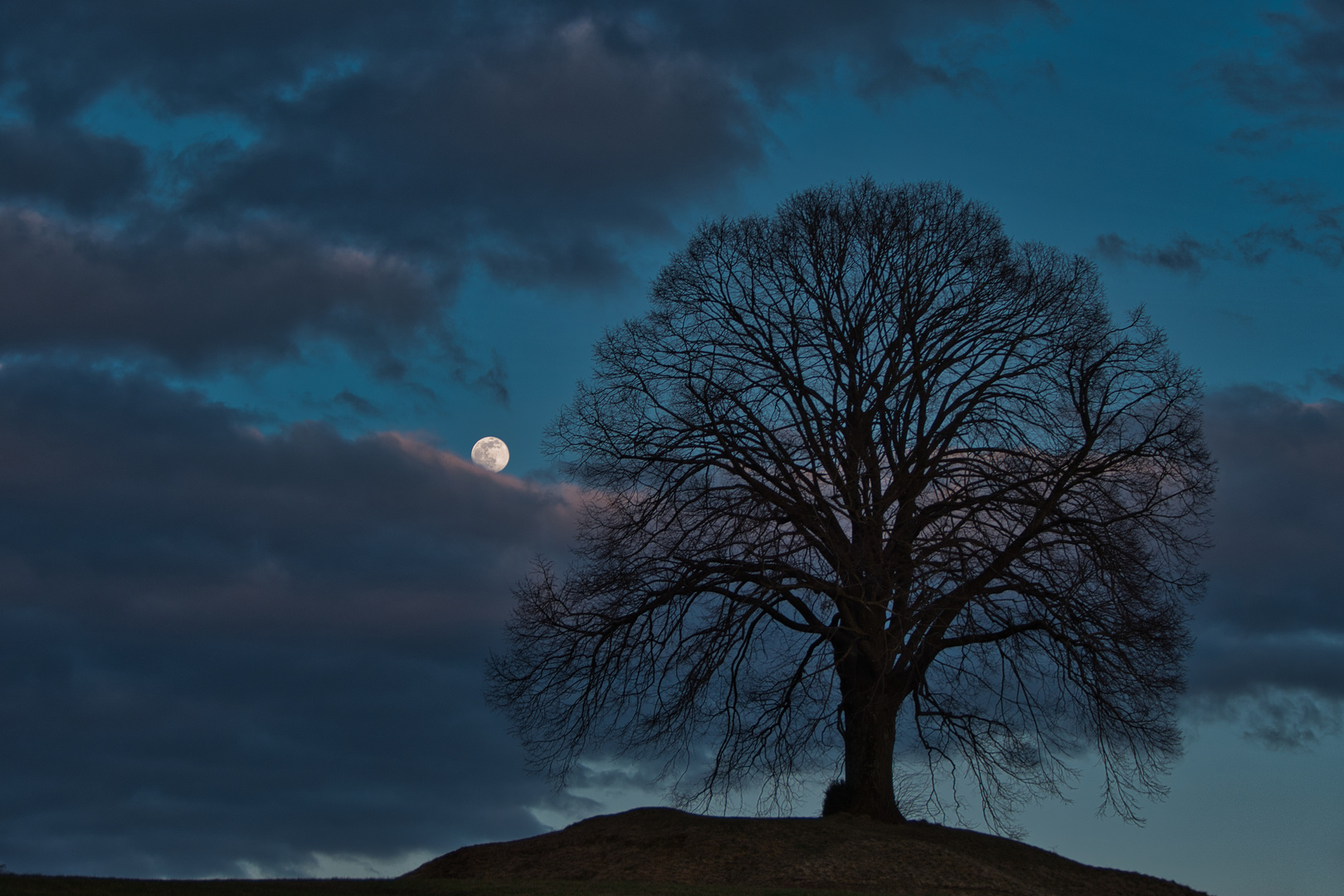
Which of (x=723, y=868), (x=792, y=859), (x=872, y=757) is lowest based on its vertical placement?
(x=723, y=868)

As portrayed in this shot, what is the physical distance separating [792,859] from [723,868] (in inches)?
40.0

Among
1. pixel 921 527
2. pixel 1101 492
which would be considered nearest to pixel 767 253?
pixel 921 527

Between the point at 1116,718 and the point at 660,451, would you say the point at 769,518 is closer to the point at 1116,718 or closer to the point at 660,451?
the point at 660,451

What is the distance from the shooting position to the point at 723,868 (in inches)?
676

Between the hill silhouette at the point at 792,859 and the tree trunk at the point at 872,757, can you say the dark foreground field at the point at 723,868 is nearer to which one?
the hill silhouette at the point at 792,859

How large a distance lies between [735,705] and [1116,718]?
660cm

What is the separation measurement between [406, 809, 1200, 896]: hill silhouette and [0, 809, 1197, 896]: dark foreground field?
1.1 inches

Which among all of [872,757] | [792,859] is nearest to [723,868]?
[792,859]

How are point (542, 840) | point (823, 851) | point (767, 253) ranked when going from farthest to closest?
point (767, 253) < point (542, 840) < point (823, 851)

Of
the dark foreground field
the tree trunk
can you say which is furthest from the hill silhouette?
the tree trunk

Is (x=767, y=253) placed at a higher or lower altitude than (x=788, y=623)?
higher

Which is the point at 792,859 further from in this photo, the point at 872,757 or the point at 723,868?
the point at 872,757

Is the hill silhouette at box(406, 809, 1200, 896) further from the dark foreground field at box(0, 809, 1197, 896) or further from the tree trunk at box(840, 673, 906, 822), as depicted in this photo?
the tree trunk at box(840, 673, 906, 822)

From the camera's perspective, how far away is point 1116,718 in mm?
20062
